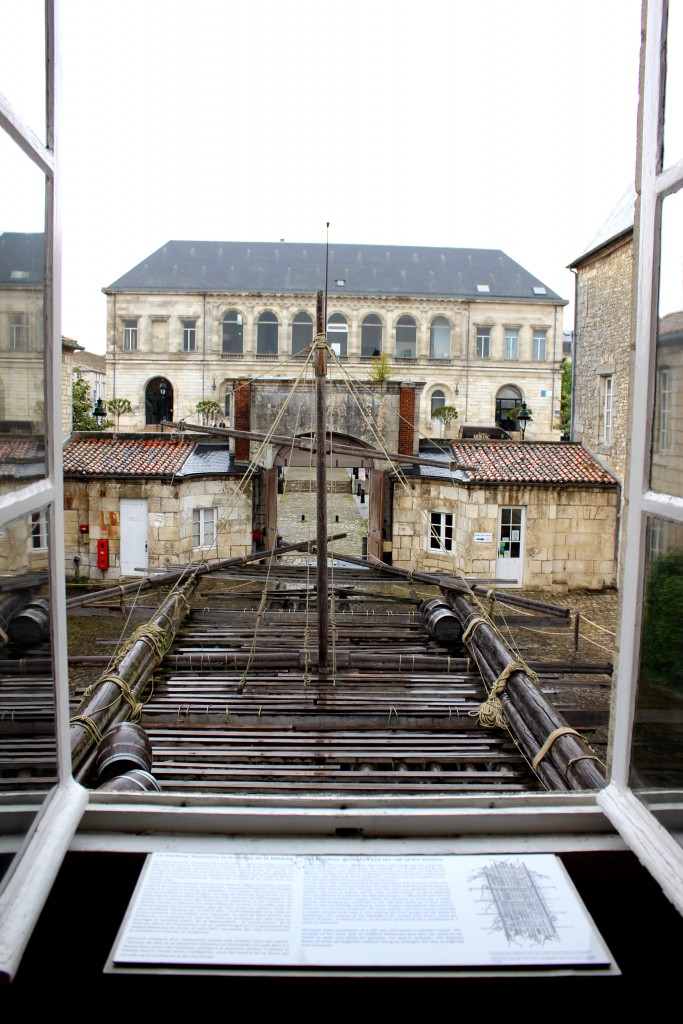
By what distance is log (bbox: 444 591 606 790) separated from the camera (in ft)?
14.4

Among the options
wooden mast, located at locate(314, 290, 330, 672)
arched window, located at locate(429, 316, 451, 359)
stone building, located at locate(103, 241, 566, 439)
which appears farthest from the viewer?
arched window, located at locate(429, 316, 451, 359)

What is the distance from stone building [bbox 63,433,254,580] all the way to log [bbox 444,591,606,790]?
10873 millimetres

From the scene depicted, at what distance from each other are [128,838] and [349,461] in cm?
2313

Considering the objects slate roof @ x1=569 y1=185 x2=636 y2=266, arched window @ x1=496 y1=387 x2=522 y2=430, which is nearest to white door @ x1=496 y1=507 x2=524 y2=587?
slate roof @ x1=569 y1=185 x2=636 y2=266

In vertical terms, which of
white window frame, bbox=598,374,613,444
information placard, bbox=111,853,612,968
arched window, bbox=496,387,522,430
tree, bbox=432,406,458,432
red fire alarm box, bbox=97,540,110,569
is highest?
arched window, bbox=496,387,522,430

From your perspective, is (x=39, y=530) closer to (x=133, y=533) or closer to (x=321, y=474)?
(x=321, y=474)

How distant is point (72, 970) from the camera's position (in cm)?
188

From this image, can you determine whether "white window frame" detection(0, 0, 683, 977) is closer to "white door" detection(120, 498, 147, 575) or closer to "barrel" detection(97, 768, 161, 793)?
"barrel" detection(97, 768, 161, 793)

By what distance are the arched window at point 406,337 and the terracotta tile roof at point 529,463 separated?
19543mm

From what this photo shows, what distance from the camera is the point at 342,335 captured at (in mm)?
39219

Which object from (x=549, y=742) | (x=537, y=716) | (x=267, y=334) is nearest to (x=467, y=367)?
(x=267, y=334)

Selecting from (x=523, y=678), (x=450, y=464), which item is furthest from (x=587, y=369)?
(x=523, y=678)

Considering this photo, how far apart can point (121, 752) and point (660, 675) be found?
3262 millimetres

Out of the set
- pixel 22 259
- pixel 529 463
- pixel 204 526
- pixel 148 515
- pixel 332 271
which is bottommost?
pixel 204 526
